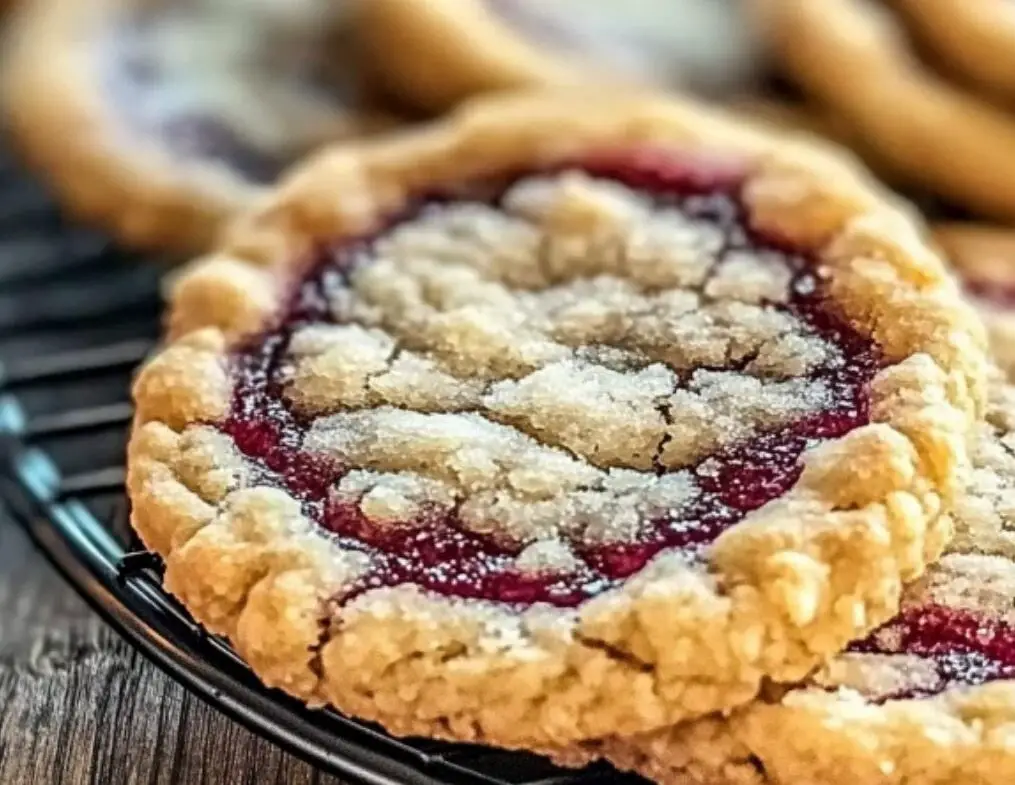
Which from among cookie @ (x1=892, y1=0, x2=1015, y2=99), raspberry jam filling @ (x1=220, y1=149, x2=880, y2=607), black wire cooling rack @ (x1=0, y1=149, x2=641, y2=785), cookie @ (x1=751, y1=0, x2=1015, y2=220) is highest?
cookie @ (x1=892, y1=0, x2=1015, y2=99)

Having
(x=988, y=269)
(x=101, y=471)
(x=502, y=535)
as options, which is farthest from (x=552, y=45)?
(x=502, y=535)

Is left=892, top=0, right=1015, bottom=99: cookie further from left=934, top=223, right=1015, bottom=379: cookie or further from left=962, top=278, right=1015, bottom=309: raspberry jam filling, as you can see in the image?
left=962, top=278, right=1015, bottom=309: raspberry jam filling

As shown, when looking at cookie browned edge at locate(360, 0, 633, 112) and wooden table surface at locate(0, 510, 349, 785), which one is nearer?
wooden table surface at locate(0, 510, 349, 785)

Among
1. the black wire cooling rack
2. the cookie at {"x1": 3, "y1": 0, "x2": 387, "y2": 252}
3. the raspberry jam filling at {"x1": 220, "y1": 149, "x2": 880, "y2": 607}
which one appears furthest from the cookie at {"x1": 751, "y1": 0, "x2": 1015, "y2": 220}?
the black wire cooling rack

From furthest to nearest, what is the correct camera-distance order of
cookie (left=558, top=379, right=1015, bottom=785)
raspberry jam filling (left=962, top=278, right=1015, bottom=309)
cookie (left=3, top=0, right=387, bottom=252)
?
cookie (left=3, top=0, right=387, bottom=252), raspberry jam filling (left=962, top=278, right=1015, bottom=309), cookie (left=558, top=379, right=1015, bottom=785)

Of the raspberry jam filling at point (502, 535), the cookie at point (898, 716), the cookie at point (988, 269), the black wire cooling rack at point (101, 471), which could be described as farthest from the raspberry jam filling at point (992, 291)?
the black wire cooling rack at point (101, 471)

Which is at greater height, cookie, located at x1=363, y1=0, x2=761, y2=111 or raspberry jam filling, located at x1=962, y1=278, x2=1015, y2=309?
raspberry jam filling, located at x1=962, y1=278, x2=1015, y2=309

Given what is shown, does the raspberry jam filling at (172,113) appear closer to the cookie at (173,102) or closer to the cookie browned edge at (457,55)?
the cookie at (173,102)
